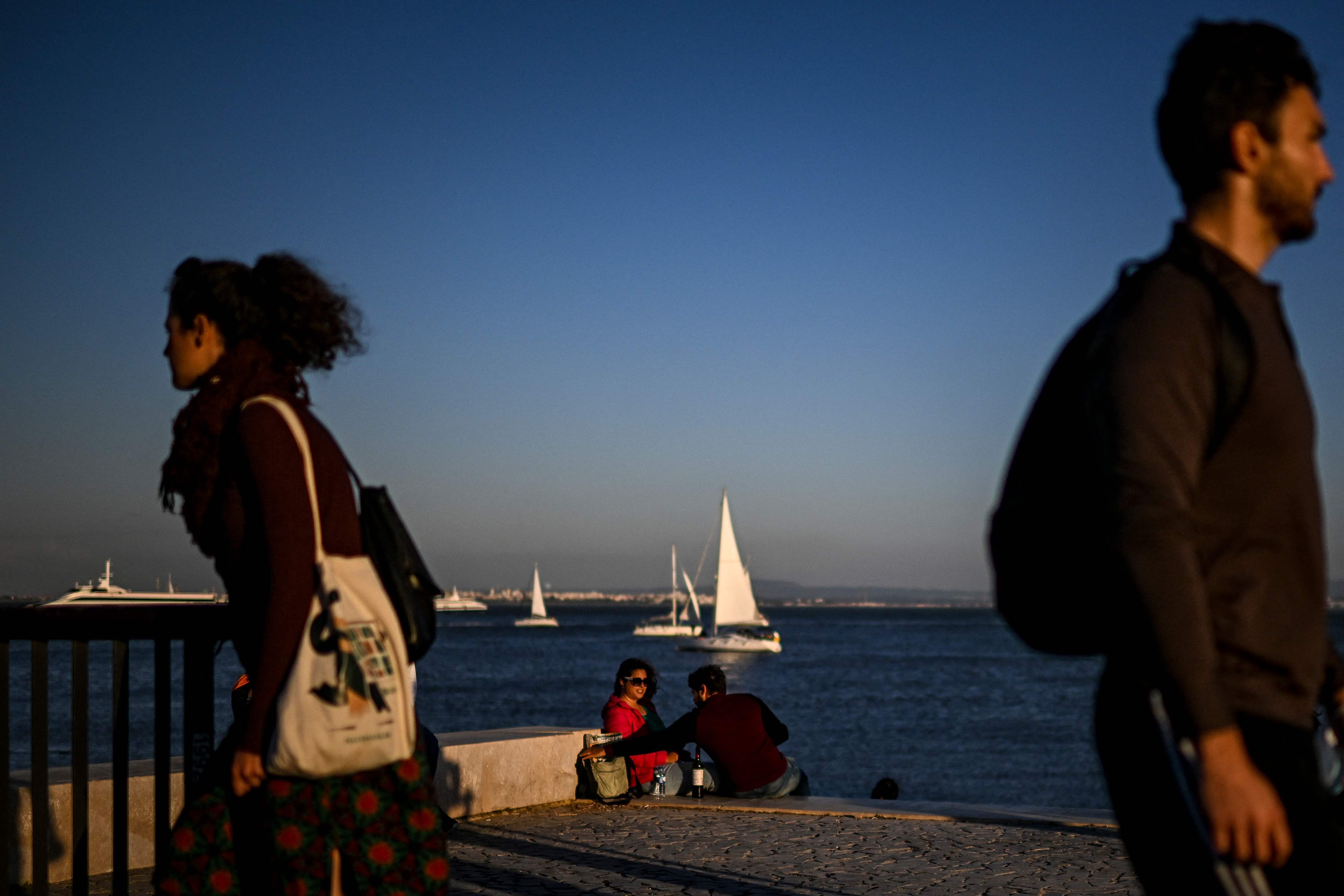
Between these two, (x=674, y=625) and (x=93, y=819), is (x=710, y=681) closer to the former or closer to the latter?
(x=93, y=819)

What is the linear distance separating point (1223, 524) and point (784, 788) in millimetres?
7840

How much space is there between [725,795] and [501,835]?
7.10ft

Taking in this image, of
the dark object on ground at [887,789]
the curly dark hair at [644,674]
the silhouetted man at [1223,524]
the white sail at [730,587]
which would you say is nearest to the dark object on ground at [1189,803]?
the silhouetted man at [1223,524]

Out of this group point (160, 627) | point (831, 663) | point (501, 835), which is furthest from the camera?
point (831, 663)

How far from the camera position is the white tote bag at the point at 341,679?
2.25 meters

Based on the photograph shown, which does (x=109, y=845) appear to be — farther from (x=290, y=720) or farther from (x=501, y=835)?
(x=290, y=720)

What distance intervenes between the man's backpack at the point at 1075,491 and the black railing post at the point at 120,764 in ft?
6.53

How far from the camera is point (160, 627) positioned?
287cm

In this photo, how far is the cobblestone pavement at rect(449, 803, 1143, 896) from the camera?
Answer: 5902 mm

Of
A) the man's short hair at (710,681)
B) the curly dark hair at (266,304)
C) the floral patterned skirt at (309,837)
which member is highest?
the curly dark hair at (266,304)

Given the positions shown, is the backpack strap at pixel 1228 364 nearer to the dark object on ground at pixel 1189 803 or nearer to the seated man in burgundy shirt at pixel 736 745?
the dark object on ground at pixel 1189 803

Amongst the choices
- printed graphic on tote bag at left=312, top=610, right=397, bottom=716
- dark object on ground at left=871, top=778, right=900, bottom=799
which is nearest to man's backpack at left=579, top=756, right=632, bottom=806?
dark object on ground at left=871, top=778, right=900, bottom=799

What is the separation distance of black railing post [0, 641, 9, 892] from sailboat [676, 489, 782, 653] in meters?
68.6

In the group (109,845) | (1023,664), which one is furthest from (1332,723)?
(1023,664)
